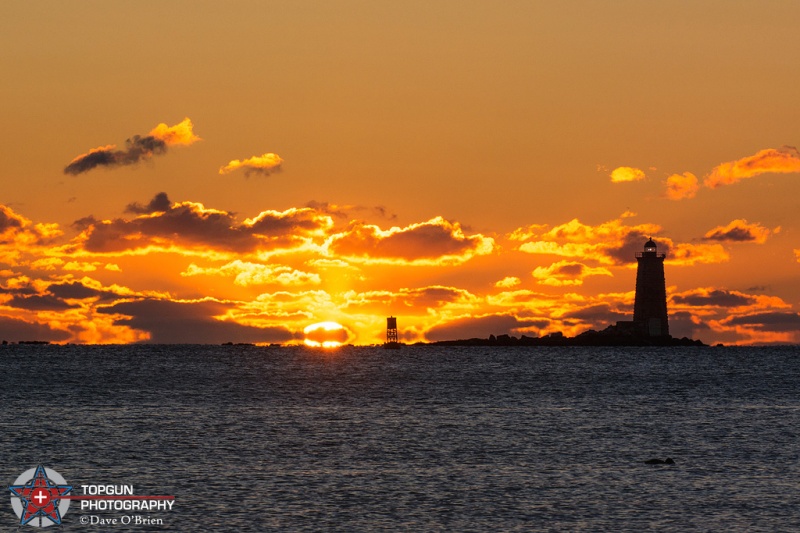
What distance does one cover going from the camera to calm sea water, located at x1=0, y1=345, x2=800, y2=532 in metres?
41.4

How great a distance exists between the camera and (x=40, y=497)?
42.6m

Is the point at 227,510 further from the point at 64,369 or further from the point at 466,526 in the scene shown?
the point at 64,369

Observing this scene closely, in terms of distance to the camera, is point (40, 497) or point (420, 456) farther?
point (420, 456)

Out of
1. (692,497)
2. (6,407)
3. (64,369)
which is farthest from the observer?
(64,369)

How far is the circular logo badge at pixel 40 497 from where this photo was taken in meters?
39.9

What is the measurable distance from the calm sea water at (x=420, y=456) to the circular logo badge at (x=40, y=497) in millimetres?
593

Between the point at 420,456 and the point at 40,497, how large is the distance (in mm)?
20987

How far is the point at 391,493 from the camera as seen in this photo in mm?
45906

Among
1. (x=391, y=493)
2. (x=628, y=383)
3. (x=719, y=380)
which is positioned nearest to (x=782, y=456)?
(x=391, y=493)

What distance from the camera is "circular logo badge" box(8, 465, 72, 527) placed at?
39.9 meters

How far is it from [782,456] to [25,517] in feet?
126

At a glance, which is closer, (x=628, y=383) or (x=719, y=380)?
(x=628, y=383)

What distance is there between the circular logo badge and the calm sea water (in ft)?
1.95

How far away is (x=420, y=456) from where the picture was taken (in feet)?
188
